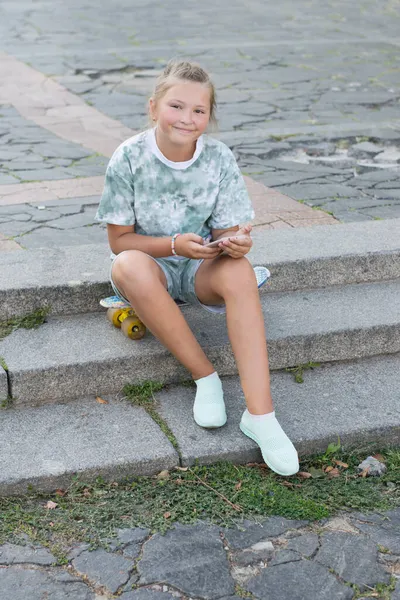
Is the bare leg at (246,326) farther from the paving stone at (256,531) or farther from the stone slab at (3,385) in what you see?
the stone slab at (3,385)

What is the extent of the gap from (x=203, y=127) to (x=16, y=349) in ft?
3.25

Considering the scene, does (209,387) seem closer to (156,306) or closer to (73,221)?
(156,306)

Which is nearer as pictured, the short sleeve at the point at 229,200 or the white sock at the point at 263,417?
the white sock at the point at 263,417

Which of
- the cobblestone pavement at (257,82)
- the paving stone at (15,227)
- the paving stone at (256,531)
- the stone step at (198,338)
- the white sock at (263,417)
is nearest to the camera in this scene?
the paving stone at (256,531)

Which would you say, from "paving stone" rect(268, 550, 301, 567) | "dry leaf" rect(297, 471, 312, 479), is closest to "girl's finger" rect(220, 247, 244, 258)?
"dry leaf" rect(297, 471, 312, 479)

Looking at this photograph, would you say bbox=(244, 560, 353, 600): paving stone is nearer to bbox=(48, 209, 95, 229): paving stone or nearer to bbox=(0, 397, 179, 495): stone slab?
bbox=(0, 397, 179, 495): stone slab

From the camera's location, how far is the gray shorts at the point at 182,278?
293cm

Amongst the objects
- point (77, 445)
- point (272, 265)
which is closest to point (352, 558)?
point (77, 445)

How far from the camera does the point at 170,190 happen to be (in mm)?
2941

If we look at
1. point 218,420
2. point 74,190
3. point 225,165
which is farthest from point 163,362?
point 74,190

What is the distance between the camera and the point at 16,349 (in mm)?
2932

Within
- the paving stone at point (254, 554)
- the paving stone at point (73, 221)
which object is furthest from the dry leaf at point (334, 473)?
the paving stone at point (73, 221)

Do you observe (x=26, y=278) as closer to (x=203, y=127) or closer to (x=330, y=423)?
(x=203, y=127)

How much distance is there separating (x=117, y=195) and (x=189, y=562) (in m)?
1.25
